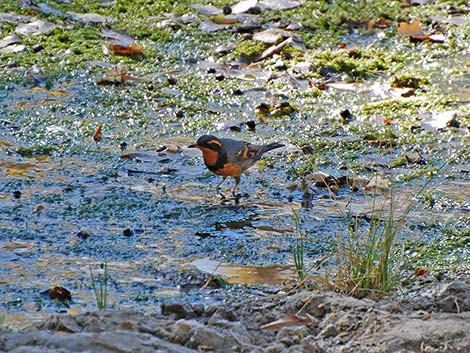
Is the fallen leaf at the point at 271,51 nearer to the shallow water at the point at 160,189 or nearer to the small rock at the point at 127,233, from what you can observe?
the shallow water at the point at 160,189

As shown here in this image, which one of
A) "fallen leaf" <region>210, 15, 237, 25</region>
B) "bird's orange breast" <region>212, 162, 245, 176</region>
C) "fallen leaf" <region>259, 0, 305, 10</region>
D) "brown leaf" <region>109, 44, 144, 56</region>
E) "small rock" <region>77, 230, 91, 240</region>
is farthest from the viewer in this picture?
"fallen leaf" <region>259, 0, 305, 10</region>

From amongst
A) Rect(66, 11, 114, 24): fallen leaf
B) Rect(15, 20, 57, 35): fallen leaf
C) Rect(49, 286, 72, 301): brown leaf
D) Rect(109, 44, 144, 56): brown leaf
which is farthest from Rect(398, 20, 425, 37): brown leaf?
Rect(49, 286, 72, 301): brown leaf

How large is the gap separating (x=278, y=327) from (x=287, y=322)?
0.07m

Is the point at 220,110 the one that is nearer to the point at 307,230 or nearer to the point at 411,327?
the point at 307,230

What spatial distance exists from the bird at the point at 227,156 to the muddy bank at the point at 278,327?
205 cm

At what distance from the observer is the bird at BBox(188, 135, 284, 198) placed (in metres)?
7.18

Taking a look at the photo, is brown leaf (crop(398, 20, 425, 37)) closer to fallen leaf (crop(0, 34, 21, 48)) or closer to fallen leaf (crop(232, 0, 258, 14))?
fallen leaf (crop(232, 0, 258, 14))

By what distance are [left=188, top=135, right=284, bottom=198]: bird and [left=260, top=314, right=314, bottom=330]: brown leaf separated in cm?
237

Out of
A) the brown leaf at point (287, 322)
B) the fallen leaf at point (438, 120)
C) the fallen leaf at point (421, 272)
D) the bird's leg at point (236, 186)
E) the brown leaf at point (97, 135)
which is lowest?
the fallen leaf at point (438, 120)

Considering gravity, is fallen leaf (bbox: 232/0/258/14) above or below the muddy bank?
below

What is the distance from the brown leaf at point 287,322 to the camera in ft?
15.8

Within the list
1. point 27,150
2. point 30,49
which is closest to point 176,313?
point 27,150

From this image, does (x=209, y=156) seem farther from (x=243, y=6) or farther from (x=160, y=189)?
(x=243, y=6)

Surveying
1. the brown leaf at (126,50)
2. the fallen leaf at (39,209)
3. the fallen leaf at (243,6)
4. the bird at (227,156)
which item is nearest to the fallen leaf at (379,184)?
the bird at (227,156)
